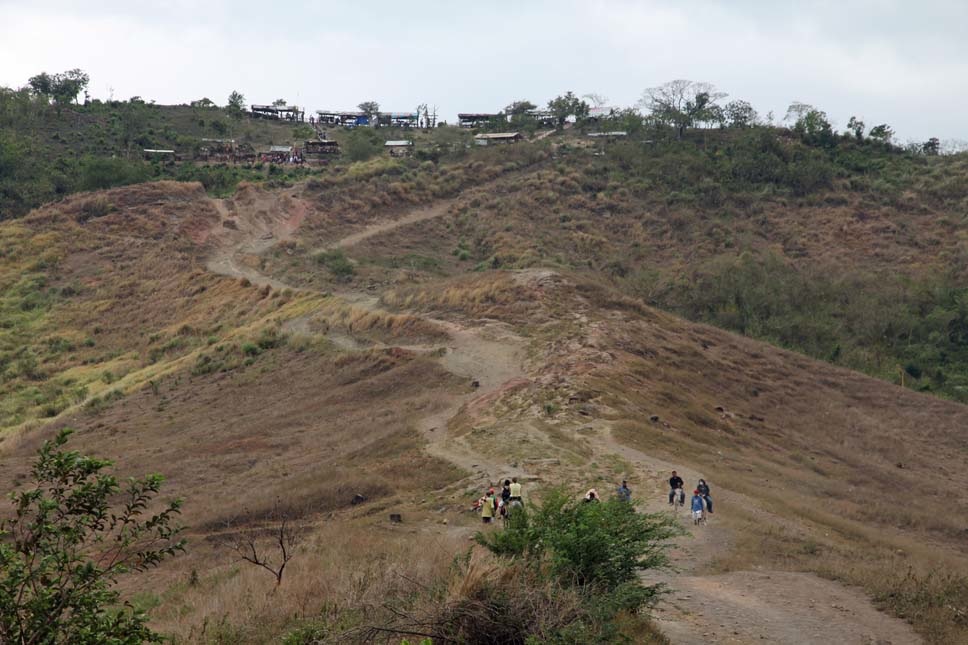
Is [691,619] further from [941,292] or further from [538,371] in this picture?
[941,292]

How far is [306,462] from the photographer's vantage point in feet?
69.5

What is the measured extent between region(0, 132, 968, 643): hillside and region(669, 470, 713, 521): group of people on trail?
525mm

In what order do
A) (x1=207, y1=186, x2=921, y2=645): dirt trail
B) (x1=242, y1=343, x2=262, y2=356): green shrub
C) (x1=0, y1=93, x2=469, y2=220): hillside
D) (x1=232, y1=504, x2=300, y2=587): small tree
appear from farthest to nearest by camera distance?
(x1=0, y1=93, x2=469, y2=220): hillside
(x1=242, y1=343, x2=262, y2=356): green shrub
(x1=232, y1=504, x2=300, y2=587): small tree
(x1=207, y1=186, x2=921, y2=645): dirt trail

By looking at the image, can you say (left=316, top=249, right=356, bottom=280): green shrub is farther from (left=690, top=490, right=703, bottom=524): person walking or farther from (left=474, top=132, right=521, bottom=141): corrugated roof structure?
(left=474, top=132, right=521, bottom=141): corrugated roof structure

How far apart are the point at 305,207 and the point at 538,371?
3785 centimetres

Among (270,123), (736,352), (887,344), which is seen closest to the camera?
(736,352)

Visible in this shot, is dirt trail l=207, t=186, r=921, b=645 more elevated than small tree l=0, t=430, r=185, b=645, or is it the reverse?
small tree l=0, t=430, r=185, b=645

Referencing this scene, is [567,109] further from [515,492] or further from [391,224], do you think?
[515,492]

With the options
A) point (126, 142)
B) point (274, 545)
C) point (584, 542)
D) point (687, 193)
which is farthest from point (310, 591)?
point (126, 142)

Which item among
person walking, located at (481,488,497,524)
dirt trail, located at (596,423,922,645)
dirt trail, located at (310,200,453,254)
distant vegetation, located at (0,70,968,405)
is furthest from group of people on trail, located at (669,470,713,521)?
dirt trail, located at (310,200,453,254)

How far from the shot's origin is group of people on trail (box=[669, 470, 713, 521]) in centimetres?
1566

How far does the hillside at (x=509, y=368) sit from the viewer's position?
12719 mm

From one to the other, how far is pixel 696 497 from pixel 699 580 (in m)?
3.54

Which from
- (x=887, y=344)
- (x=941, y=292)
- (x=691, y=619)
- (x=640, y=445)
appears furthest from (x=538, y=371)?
(x=941, y=292)
